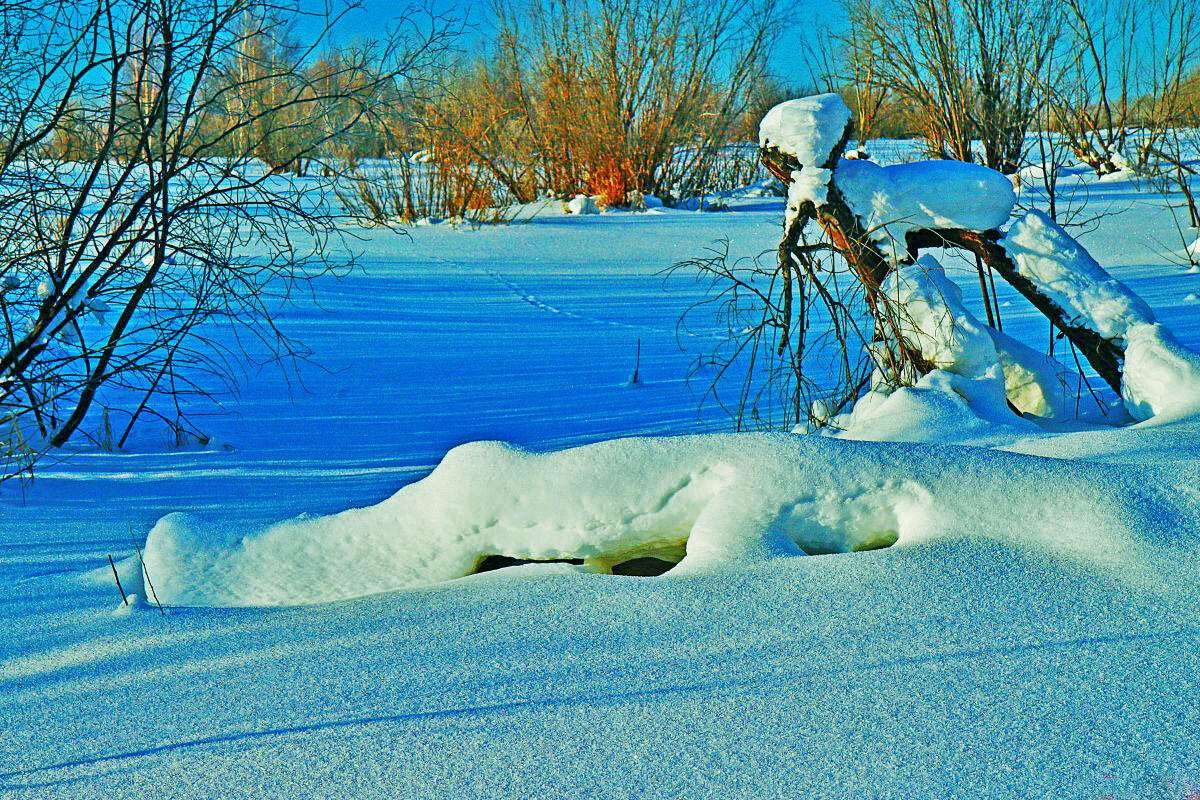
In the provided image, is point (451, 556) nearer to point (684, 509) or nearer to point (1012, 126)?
point (684, 509)

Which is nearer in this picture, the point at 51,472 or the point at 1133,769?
the point at 1133,769

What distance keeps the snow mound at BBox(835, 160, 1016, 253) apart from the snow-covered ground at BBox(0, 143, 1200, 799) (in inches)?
26.0

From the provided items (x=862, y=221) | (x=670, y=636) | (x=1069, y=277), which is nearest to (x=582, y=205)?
(x=862, y=221)

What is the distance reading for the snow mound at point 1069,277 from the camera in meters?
2.82

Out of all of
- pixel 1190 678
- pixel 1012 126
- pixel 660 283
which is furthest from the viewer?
pixel 1012 126

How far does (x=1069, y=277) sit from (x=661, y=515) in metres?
1.72

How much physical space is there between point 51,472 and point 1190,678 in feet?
Result: 8.91

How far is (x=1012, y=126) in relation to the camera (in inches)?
334

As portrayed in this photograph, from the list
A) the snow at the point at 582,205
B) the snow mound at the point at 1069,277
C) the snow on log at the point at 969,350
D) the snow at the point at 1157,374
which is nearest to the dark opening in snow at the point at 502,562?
the snow on log at the point at 969,350

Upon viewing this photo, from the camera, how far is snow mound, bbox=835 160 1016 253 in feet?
9.18

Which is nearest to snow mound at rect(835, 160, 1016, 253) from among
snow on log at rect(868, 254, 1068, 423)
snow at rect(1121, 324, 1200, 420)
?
snow on log at rect(868, 254, 1068, 423)

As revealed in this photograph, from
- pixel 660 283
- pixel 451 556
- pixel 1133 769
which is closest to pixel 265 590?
pixel 451 556

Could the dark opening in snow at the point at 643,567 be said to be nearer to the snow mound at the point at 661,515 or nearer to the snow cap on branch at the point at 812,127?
the snow mound at the point at 661,515

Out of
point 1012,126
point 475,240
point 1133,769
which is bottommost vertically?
point 1133,769
